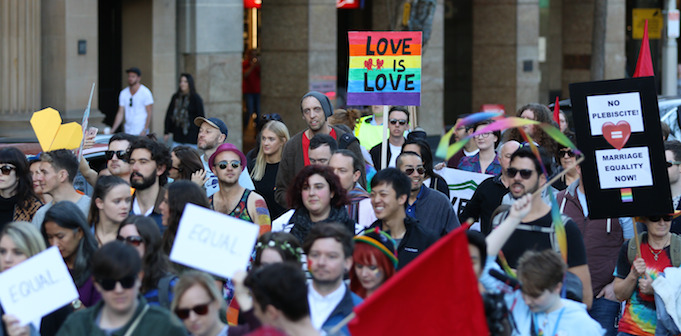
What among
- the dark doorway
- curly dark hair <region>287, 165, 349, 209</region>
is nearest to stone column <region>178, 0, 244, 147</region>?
the dark doorway

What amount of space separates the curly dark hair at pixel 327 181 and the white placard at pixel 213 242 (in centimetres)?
183

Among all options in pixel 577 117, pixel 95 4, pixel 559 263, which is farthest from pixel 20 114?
pixel 559 263

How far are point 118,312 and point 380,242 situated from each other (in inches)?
59.1

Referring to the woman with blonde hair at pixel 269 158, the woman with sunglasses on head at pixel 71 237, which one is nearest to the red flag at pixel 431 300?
the woman with sunglasses on head at pixel 71 237

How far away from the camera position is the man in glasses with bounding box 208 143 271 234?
7.71 m

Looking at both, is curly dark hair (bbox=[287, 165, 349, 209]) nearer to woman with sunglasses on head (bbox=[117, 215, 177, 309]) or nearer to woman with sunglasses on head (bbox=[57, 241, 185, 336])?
woman with sunglasses on head (bbox=[117, 215, 177, 309])

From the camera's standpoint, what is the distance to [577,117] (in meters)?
7.34

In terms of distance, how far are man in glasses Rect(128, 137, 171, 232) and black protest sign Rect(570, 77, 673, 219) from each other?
2.87m

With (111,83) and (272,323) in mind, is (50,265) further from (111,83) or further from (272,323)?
(111,83)

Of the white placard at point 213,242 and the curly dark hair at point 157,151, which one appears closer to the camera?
the white placard at point 213,242

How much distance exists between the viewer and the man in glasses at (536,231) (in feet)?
21.1

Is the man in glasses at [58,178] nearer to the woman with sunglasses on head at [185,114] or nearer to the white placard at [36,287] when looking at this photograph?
the white placard at [36,287]

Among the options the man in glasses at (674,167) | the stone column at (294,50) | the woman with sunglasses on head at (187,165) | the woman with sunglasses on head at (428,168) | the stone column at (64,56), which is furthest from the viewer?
the stone column at (294,50)

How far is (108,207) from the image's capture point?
22.8 feet
